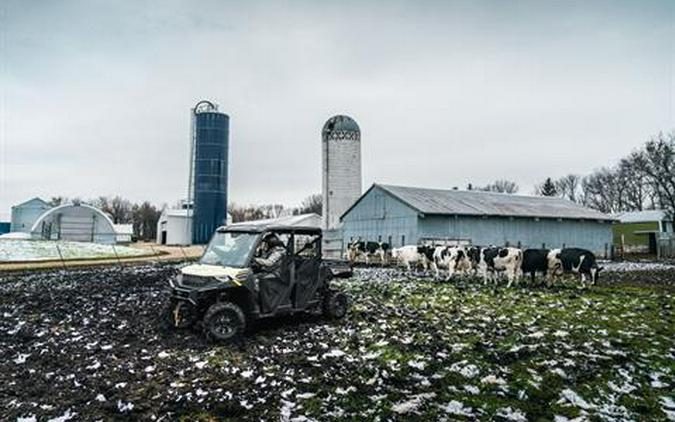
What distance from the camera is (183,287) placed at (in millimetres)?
8664

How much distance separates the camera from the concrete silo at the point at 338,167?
38.8 m

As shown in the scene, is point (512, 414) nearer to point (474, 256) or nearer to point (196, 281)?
point (196, 281)

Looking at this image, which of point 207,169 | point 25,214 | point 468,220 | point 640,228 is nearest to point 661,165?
point 640,228

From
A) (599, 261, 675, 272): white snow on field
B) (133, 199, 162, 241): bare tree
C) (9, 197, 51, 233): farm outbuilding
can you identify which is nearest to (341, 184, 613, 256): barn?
(599, 261, 675, 272): white snow on field

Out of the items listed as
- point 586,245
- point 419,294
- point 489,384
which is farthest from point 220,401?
point 586,245

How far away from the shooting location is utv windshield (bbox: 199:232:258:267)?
9156mm

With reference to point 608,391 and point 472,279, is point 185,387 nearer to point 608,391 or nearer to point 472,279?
point 608,391

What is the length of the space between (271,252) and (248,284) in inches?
43.3

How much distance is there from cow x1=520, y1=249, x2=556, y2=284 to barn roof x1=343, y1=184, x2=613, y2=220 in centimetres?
1207

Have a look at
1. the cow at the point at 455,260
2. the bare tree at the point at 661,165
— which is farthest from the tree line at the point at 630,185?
the cow at the point at 455,260

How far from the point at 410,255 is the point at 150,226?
282 feet

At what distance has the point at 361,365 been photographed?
22.7 feet

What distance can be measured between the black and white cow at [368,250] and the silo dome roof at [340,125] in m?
13.0

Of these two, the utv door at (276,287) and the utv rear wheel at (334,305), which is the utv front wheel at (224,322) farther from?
the utv rear wheel at (334,305)
